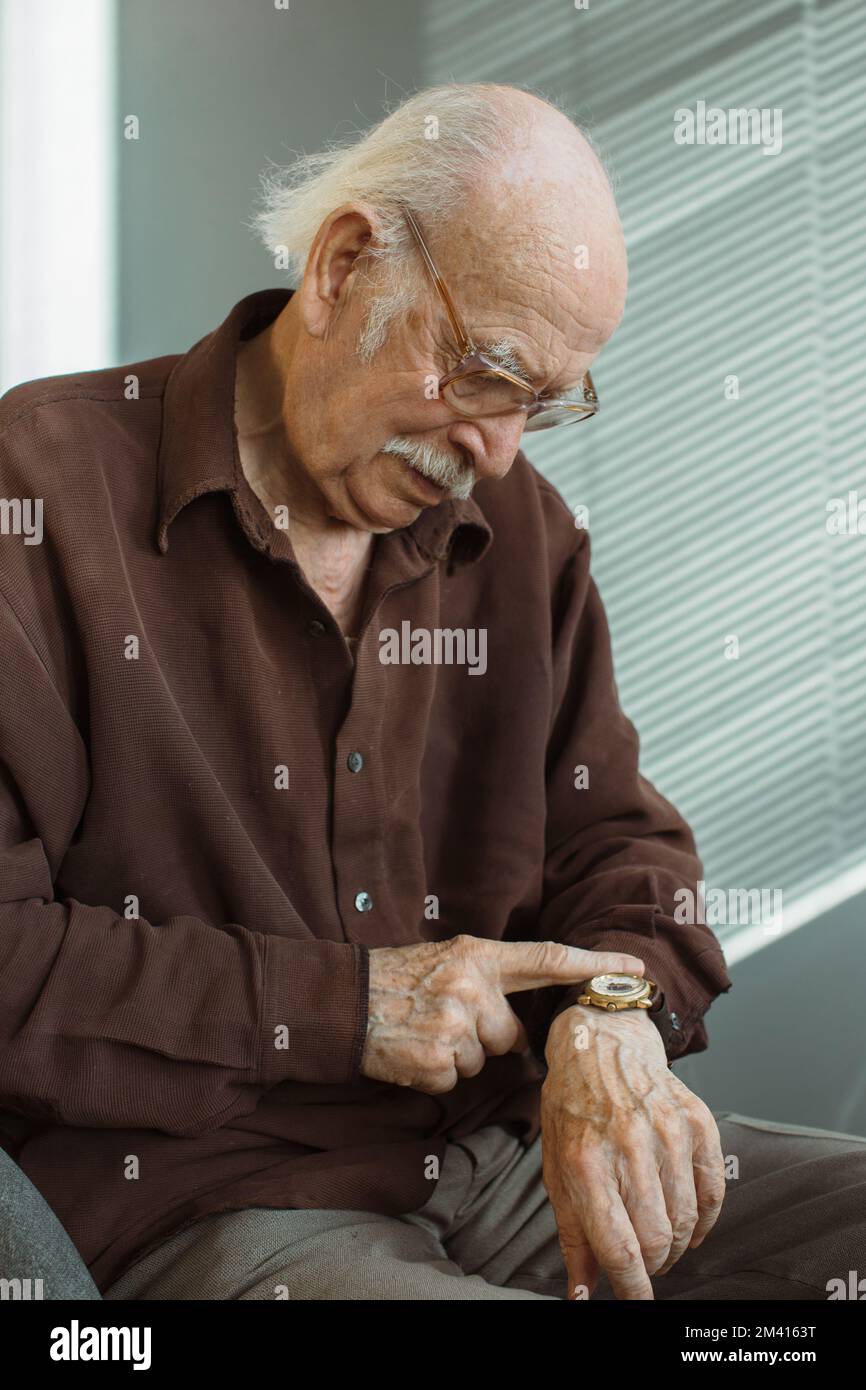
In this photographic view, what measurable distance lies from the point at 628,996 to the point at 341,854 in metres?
0.31

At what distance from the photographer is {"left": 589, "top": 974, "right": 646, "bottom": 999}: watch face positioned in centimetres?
127

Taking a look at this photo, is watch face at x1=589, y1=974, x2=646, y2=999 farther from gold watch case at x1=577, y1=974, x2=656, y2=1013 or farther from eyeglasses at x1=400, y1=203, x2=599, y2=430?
eyeglasses at x1=400, y1=203, x2=599, y2=430

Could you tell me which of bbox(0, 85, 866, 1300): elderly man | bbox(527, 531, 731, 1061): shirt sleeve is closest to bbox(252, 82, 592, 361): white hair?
bbox(0, 85, 866, 1300): elderly man

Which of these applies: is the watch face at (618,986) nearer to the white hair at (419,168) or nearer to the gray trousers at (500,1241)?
the gray trousers at (500,1241)

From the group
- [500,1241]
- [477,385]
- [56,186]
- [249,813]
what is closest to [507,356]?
[477,385]

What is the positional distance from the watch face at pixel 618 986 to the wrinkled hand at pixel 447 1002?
0.06 ft

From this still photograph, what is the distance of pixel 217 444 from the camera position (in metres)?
1.30

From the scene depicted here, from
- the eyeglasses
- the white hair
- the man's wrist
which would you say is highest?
the white hair

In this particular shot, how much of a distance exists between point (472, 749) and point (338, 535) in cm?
29

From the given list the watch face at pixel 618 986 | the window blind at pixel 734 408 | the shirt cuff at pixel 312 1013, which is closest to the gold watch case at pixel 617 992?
the watch face at pixel 618 986

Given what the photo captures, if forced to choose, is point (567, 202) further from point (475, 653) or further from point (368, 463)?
point (475, 653)

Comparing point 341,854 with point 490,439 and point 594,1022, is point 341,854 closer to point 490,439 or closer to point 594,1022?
point 594,1022

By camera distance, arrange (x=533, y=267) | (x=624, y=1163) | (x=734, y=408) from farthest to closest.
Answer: (x=734, y=408) < (x=533, y=267) < (x=624, y=1163)
